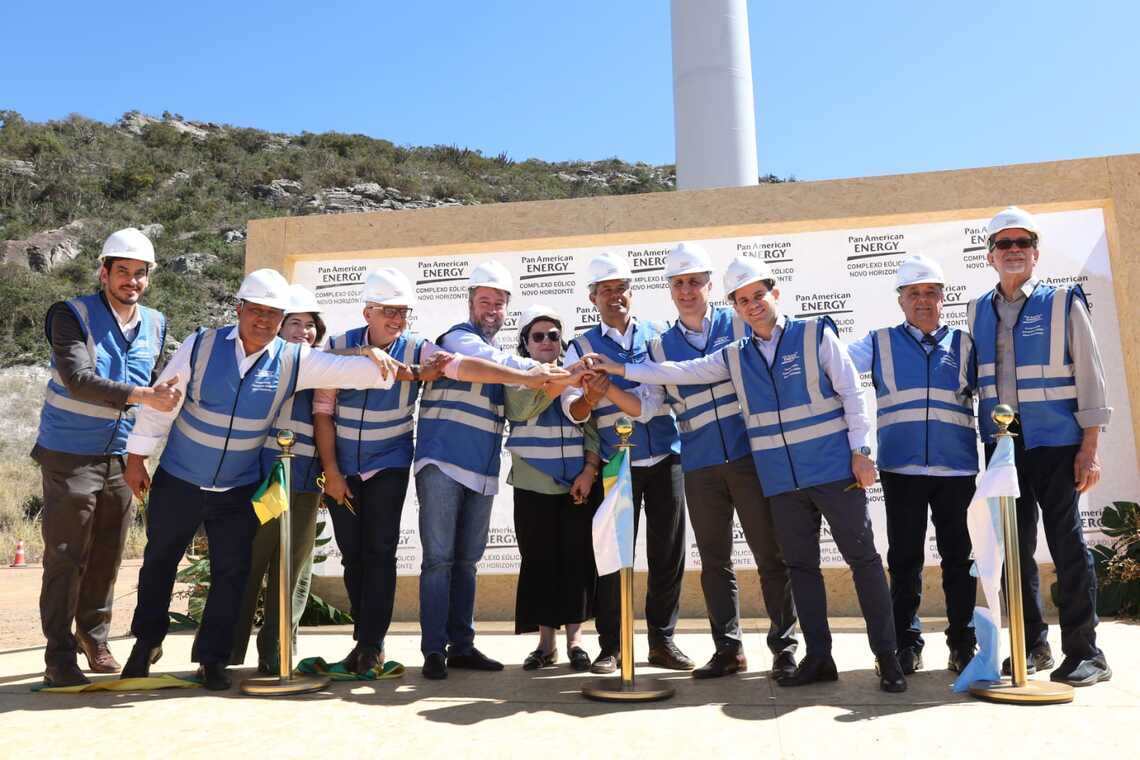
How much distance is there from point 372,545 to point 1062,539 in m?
3.15

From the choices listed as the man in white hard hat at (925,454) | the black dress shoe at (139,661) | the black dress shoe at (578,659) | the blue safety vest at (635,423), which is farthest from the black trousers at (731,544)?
the black dress shoe at (139,661)

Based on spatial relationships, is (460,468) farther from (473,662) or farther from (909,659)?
(909,659)

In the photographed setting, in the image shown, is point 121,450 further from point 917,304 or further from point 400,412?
point 917,304

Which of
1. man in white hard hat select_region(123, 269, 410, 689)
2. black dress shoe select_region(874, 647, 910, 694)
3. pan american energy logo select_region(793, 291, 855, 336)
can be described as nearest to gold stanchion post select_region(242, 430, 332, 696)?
man in white hard hat select_region(123, 269, 410, 689)

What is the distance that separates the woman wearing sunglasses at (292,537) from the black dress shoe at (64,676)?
0.67 m

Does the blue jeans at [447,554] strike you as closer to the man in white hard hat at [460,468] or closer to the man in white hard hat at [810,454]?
the man in white hard hat at [460,468]

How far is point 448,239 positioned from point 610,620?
11.8ft

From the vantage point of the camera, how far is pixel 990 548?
393 centimetres

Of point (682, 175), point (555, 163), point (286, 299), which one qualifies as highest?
point (555, 163)

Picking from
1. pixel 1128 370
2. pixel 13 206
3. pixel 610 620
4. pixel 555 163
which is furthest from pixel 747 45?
pixel 555 163

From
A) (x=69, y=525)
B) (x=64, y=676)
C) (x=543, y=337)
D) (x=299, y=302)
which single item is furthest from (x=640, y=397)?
(x=64, y=676)

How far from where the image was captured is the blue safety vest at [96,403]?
4.52m

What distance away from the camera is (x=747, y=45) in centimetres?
1273

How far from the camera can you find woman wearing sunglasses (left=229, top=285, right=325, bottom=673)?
4562 mm
